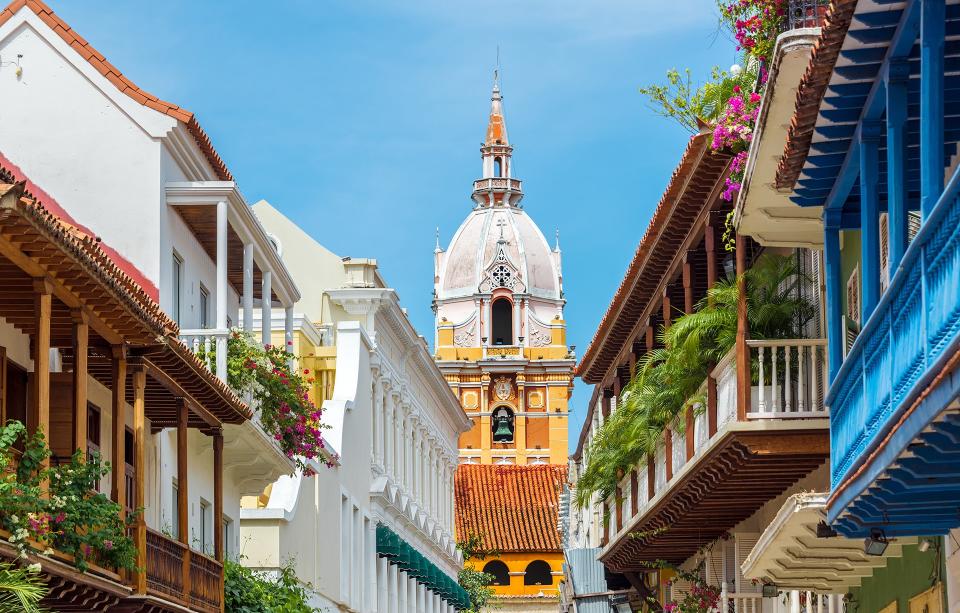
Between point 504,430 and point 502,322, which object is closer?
point 504,430

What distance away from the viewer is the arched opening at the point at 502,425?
9219cm

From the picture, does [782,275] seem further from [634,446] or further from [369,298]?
[369,298]

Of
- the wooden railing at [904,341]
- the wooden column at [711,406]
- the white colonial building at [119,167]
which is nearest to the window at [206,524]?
the white colonial building at [119,167]

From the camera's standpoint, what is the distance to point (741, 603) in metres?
27.2

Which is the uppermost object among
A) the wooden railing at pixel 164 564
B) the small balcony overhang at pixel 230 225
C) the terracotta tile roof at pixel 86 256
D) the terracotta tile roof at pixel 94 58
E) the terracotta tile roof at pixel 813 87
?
the terracotta tile roof at pixel 94 58

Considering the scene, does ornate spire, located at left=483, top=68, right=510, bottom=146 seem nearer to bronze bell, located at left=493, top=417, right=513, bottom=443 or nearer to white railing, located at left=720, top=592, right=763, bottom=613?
bronze bell, located at left=493, top=417, right=513, bottom=443

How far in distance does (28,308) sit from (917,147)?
312 inches

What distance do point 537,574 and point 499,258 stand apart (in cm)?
1612

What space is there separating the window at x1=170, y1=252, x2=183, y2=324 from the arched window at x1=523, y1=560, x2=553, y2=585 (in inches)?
2329

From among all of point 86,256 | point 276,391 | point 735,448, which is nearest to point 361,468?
point 276,391

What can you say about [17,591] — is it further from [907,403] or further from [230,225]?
[230,225]

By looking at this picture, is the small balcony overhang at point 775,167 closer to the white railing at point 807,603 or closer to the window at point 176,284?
the white railing at point 807,603

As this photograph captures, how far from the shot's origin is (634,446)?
28438mm

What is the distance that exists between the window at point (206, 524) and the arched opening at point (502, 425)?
63.4 metres
